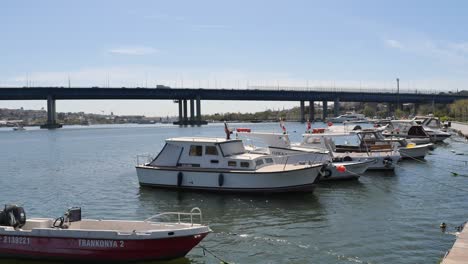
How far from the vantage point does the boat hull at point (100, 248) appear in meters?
15.8

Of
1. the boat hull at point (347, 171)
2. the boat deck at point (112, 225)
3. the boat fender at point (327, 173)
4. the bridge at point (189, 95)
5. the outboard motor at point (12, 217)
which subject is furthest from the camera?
the bridge at point (189, 95)

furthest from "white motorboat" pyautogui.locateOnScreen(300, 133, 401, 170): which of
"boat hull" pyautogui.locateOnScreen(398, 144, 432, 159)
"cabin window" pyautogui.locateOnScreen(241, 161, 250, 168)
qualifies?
"cabin window" pyautogui.locateOnScreen(241, 161, 250, 168)

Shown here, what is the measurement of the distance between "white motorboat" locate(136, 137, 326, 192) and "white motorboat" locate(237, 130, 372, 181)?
2.06 metres

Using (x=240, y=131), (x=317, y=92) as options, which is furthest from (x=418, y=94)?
(x=240, y=131)

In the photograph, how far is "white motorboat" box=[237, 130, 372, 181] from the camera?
3309 cm

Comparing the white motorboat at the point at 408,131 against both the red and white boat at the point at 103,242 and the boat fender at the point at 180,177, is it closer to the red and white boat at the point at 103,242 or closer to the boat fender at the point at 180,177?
the boat fender at the point at 180,177

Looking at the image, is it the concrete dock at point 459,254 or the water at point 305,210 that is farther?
the water at point 305,210

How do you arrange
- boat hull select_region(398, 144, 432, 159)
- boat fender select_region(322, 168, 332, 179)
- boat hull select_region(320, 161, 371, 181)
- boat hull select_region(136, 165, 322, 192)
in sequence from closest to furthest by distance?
1. boat hull select_region(136, 165, 322, 192)
2. boat fender select_region(322, 168, 332, 179)
3. boat hull select_region(320, 161, 371, 181)
4. boat hull select_region(398, 144, 432, 159)

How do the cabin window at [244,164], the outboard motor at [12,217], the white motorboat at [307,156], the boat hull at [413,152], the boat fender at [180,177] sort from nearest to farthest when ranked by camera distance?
the outboard motor at [12,217]
the cabin window at [244,164]
the boat fender at [180,177]
the white motorboat at [307,156]
the boat hull at [413,152]

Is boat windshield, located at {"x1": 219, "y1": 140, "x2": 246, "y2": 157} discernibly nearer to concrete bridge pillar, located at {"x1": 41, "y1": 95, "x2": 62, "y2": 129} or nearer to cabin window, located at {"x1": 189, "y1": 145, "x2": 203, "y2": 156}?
cabin window, located at {"x1": 189, "y1": 145, "x2": 203, "y2": 156}

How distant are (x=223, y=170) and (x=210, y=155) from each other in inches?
51.8

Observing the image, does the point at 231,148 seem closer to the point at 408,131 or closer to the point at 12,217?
the point at 12,217

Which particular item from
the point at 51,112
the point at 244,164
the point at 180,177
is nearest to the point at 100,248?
the point at 244,164

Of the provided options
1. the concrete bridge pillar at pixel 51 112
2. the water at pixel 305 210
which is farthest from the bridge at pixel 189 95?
Answer: the water at pixel 305 210
